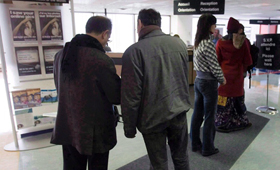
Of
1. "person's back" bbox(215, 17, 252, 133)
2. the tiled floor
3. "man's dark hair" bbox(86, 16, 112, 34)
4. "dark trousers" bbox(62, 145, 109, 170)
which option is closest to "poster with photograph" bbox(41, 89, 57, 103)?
the tiled floor

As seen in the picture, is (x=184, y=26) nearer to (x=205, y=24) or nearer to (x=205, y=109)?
(x=205, y=24)

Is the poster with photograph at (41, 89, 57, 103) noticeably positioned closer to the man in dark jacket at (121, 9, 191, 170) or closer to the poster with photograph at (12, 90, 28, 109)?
the poster with photograph at (12, 90, 28, 109)

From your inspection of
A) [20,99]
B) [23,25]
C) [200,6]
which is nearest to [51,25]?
[23,25]

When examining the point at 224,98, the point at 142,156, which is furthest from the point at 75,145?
the point at 224,98

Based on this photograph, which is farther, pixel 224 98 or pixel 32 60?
pixel 224 98

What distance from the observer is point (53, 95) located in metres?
2.94

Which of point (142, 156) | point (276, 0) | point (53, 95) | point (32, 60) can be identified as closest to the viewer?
point (142, 156)

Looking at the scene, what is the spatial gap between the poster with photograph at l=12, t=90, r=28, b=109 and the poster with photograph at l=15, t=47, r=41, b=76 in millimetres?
245

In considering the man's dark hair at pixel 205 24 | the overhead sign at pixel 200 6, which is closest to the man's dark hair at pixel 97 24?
the man's dark hair at pixel 205 24

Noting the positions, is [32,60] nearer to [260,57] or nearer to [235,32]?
[235,32]

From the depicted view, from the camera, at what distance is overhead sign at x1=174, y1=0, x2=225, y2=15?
4.22m

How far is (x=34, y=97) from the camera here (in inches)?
111

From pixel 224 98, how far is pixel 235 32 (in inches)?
36.5

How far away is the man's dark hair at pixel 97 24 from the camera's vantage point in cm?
134
